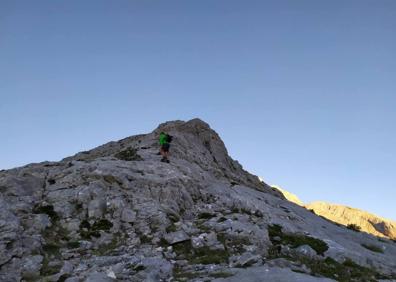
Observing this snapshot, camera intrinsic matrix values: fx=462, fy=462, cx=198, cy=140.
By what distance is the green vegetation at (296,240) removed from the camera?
3117 cm

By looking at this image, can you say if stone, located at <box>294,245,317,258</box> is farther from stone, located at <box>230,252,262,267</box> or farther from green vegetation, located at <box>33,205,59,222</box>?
green vegetation, located at <box>33,205,59,222</box>

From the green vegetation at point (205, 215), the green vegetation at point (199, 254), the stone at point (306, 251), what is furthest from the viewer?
the green vegetation at point (205, 215)

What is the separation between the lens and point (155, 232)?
29.9 meters

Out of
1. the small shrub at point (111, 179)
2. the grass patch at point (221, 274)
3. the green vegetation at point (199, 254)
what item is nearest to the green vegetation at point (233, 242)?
the green vegetation at point (199, 254)

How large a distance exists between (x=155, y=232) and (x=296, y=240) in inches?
391

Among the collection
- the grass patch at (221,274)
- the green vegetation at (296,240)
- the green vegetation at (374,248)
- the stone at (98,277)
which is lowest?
the stone at (98,277)

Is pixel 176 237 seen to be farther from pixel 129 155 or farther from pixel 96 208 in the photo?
pixel 129 155

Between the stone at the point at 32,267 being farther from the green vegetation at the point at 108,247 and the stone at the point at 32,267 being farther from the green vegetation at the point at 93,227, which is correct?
the green vegetation at the point at 93,227

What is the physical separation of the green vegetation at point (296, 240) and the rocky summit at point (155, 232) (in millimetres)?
84

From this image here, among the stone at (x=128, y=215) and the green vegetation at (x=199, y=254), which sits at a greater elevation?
the stone at (x=128, y=215)

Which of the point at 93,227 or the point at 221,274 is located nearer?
the point at 221,274

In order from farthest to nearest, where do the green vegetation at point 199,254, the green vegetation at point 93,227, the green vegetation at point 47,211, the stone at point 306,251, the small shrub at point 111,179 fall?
1. the small shrub at point 111,179
2. the green vegetation at point 47,211
3. the stone at point 306,251
4. the green vegetation at point 93,227
5. the green vegetation at point 199,254

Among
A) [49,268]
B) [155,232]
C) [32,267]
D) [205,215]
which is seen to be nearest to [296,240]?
[205,215]

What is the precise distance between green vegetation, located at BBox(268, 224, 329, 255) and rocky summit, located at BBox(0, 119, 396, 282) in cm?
8
